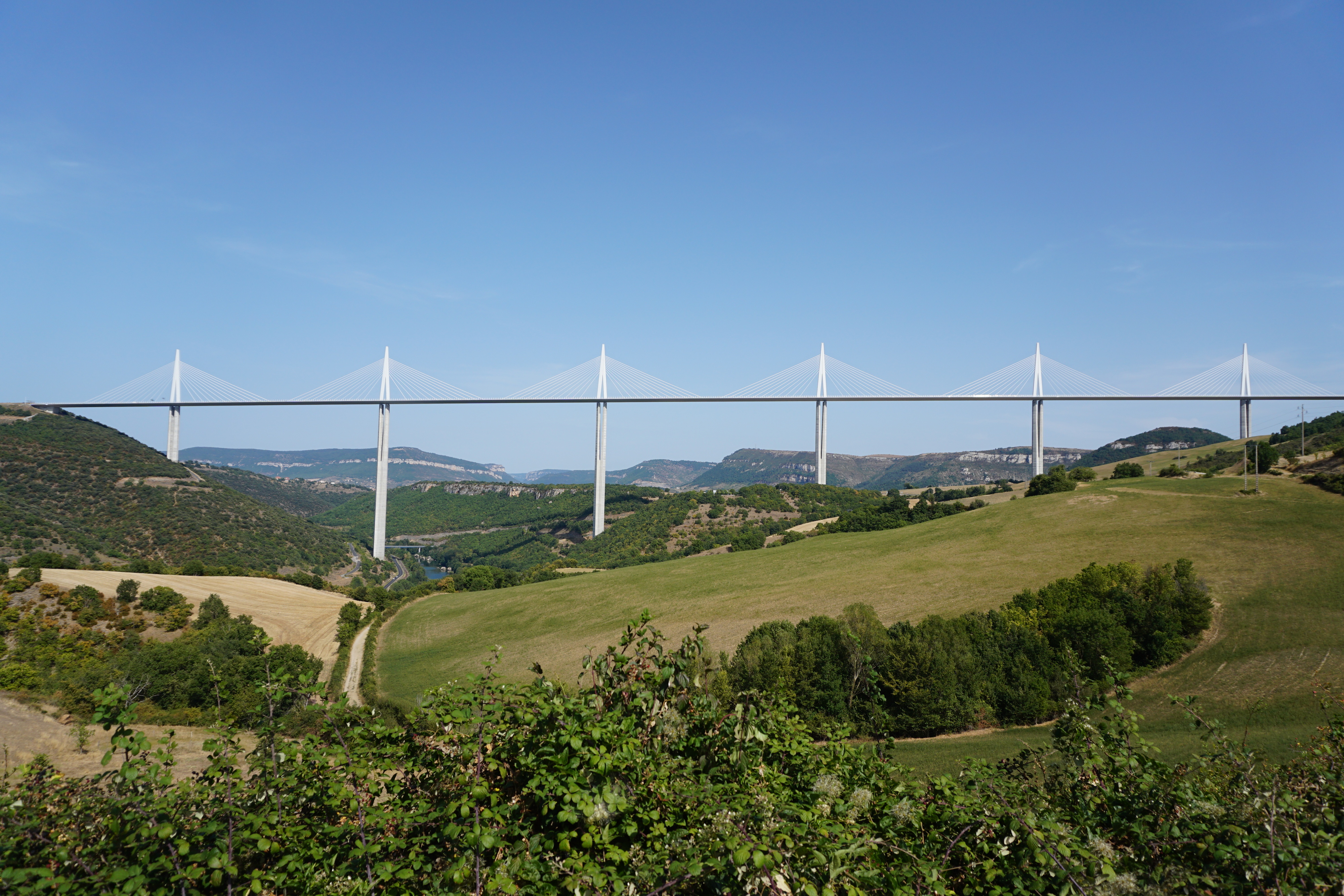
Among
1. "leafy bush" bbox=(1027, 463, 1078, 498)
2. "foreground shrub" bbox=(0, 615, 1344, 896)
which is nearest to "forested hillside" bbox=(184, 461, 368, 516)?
"leafy bush" bbox=(1027, 463, 1078, 498)

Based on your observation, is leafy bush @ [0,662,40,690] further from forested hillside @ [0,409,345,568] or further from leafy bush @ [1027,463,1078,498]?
leafy bush @ [1027,463,1078,498]

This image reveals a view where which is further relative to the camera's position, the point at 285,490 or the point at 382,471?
the point at 285,490

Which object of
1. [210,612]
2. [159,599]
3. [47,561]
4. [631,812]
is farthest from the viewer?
[47,561]

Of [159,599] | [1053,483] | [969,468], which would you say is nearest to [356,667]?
[159,599]

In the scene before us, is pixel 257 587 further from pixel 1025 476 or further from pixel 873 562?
pixel 1025 476

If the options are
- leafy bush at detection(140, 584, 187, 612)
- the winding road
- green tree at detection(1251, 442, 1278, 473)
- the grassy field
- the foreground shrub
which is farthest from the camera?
green tree at detection(1251, 442, 1278, 473)

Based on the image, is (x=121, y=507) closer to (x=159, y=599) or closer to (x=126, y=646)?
(x=159, y=599)
